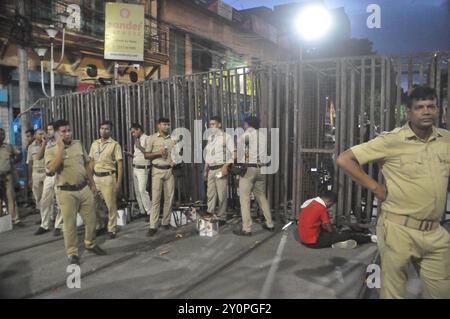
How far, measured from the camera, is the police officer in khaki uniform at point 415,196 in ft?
8.90

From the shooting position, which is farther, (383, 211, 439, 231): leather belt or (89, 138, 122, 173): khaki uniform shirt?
(89, 138, 122, 173): khaki uniform shirt

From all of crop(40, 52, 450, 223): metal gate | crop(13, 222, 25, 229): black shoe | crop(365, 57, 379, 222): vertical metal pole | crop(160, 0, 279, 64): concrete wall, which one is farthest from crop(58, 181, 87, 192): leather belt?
crop(160, 0, 279, 64): concrete wall

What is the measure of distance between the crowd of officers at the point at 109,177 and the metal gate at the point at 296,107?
66 centimetres

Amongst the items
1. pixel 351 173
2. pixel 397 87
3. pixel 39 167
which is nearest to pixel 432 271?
pixel 351 173

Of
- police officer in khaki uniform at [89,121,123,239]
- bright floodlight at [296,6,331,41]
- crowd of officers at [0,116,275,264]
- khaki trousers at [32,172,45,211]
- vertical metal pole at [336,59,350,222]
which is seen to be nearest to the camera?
crowd of officers at [0,116,275,264]

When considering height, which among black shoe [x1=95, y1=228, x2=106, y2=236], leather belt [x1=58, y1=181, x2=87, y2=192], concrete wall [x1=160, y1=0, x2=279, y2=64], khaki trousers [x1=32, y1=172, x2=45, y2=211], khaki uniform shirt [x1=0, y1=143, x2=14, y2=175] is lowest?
black shoe [x1=95, y1=228, x2=106, y2=236]

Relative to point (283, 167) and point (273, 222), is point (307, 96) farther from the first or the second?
point (273, 222)

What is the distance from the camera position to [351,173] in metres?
2.87

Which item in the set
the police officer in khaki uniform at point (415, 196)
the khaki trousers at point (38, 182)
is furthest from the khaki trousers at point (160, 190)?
the police officer in khaki uniform at point (415, 196)

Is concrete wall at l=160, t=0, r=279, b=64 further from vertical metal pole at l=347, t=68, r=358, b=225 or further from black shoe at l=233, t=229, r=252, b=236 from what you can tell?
black shoe at l=233, t=229, r=252, b=236

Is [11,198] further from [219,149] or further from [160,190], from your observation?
[219,149]

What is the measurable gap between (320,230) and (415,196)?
3.03 meters

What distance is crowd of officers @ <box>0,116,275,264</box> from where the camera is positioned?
531 cm

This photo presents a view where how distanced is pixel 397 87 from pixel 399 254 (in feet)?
13.3
